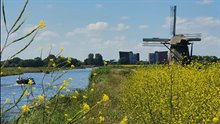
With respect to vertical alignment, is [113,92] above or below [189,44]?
below

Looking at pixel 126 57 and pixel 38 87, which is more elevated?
pixel 126 57

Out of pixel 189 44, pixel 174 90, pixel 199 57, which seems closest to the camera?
pixel 174 90

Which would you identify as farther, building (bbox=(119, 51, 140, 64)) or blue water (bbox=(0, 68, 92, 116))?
building (bbox=(119, 51, 140, 64))

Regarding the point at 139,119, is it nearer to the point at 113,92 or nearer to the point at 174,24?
the point at 113,92

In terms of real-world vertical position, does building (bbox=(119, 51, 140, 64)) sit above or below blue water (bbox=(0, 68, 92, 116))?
above

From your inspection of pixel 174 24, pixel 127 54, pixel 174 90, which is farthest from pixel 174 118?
pixel 127 54

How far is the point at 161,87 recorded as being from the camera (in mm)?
9484

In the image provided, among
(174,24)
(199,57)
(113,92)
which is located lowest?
(113,92)

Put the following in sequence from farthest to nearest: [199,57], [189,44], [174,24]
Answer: [174,24], [189,44], [199,57]

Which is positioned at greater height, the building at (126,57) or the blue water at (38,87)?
the building at (126,57)

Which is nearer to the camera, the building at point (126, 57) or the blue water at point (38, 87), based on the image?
the blue water at point (38, 87)

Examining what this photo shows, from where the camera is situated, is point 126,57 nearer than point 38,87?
No

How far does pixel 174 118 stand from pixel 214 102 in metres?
0.81

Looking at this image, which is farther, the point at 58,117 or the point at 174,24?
the point at 174,24
